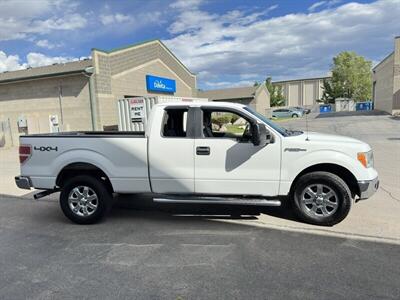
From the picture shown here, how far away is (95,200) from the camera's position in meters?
5.48

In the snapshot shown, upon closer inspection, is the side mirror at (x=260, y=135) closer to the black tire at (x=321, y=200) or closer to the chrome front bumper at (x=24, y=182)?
the black tire at (x=321, y=200)

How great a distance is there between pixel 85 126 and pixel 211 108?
1295cm

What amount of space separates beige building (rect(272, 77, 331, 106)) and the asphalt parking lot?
103 metres

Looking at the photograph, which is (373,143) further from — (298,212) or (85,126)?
(85,126)

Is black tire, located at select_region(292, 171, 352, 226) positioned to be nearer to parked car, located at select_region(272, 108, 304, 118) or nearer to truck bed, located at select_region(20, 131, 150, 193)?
truck bed, located at select_region(20, 131, 150, 193)

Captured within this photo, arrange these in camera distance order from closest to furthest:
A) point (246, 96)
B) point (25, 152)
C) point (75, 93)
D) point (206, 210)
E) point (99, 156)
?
point (99, 156) → point (25, 152) → point (206, 210) → point (75, 93) → point (246, 96)

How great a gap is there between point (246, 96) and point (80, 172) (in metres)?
42.9

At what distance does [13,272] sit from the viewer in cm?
391

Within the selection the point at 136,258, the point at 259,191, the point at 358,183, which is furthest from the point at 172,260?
the point at 358,183

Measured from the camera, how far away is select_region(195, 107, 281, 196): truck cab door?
496cm

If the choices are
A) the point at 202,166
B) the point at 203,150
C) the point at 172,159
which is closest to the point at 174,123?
the point at 172,159

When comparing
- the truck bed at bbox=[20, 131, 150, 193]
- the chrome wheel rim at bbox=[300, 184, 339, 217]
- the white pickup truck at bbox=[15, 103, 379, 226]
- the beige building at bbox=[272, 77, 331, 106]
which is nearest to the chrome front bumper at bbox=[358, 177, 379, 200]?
the white pickup truck at bbox=[15, 103, 379, 226]

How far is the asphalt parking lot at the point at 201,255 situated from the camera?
3.41 meters

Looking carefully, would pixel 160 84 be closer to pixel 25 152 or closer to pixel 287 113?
pixel 25 152
